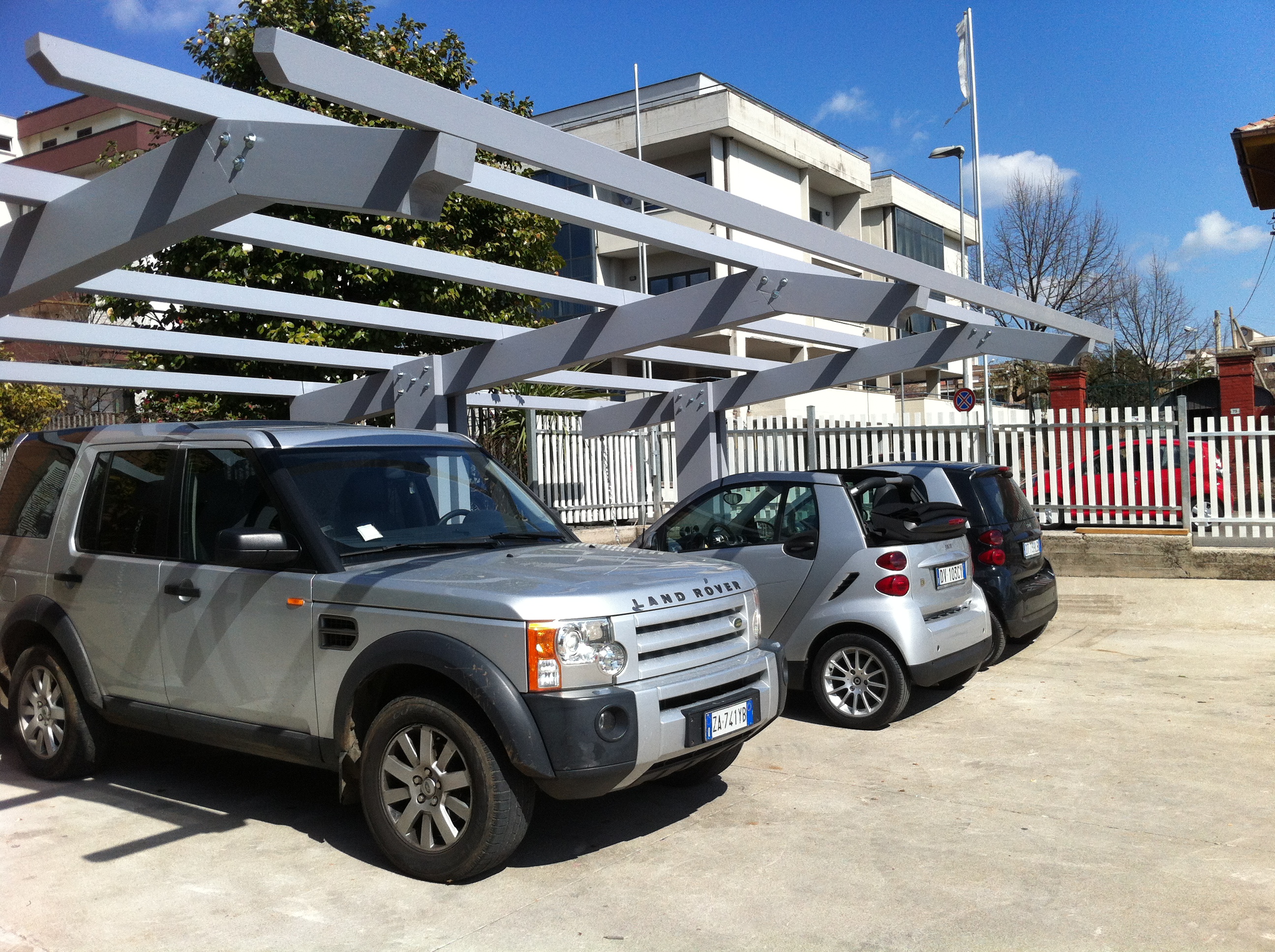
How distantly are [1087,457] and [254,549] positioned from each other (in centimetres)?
1150

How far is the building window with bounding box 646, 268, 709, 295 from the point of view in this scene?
36.0 m

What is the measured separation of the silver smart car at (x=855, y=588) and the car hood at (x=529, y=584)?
206cm

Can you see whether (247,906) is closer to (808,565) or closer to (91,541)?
(91,541)

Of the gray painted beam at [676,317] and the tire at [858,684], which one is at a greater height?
the gray painted beam at [676,317]

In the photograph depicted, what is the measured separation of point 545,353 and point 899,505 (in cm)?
335

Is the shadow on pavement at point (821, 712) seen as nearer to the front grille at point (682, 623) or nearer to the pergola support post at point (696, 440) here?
the front grille at point (682, 623)

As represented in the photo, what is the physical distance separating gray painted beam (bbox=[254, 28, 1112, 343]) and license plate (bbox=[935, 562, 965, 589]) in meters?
2.27

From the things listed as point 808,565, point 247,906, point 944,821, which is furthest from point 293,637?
point 808,565

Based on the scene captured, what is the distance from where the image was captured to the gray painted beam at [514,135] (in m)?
4.16

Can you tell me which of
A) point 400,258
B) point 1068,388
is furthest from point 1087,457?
point 1068,388

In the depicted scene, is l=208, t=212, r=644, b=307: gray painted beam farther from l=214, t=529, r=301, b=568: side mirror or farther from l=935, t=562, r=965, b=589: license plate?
l=935, t=562, r=965, b=589: license plate

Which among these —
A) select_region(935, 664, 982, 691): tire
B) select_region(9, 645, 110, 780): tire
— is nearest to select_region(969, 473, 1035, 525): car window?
select_region(935, 664, 982, 691): tire

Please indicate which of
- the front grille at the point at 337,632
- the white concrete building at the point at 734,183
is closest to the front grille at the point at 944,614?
the front grille at the point at 337,632

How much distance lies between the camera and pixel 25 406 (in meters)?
22.1
